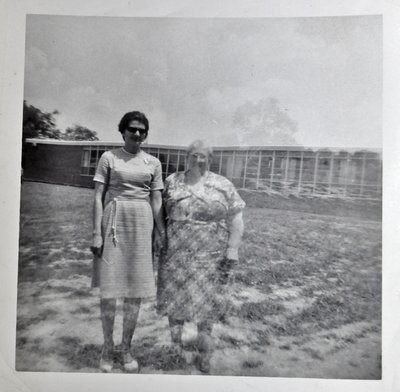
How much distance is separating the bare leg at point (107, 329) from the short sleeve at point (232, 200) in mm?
755

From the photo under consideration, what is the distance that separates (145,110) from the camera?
174 centimetres


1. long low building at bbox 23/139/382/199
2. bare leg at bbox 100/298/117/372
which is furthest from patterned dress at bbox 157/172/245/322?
bare leg at bbox 100/298/117/372

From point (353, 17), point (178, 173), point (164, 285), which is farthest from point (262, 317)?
point (353, 17)

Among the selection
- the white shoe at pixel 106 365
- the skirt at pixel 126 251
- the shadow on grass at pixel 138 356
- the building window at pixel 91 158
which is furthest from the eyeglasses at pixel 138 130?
the white shoe at pixel 106 365

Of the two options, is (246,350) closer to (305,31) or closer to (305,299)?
(305,299)

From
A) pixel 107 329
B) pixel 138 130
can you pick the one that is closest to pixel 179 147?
pixel 138 130

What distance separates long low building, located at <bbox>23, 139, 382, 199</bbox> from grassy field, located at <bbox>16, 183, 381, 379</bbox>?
80mm

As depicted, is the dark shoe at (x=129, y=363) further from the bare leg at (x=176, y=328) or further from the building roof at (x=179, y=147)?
the building roof at (x=179, y=147)

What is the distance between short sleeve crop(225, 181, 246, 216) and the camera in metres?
1.73

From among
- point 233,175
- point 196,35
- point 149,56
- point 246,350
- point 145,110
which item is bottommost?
point 246,350

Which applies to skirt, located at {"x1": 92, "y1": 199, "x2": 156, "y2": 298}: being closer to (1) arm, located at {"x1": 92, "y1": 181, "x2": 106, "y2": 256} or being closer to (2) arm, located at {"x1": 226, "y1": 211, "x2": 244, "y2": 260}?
(1) arm, located at {"x1": 92, "y1": 181, "x2": 106, "y2": 256}

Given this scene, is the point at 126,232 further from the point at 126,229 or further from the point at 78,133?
the point at 78,133

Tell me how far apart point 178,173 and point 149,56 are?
640 millimetres

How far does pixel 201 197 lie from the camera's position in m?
1.70
